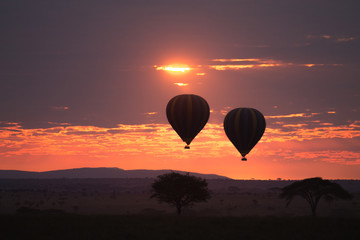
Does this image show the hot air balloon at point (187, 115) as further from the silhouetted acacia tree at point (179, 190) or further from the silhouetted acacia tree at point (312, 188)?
the silhouetted acacia tree at point (312, 188)

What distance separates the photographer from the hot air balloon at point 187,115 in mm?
73375

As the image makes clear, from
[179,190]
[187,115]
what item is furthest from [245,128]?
[179,190]

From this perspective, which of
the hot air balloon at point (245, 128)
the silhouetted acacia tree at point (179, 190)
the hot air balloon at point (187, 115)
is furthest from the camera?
the silhouetted acacia tree at point (179, 190)

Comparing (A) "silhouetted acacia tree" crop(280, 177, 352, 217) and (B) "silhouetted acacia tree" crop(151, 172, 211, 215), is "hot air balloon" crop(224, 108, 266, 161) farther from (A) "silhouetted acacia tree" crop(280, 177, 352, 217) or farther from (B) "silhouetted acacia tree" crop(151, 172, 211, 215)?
(A) "silhouetted acacia tree" crop(280, 177, 352, 217)

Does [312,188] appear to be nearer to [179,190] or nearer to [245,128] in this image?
[245,128]

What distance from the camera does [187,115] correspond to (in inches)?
2891

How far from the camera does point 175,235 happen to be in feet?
160

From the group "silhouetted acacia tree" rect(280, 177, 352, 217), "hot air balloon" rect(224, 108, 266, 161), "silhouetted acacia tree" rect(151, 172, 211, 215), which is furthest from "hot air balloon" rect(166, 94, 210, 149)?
"silhouetted acacia tree" rect(280, 177, 352, 217)

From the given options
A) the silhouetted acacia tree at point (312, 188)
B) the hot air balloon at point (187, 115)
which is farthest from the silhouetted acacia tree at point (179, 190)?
the silhouetted acacia tree at point (312, 188)

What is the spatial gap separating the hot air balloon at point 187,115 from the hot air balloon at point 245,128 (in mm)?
4226

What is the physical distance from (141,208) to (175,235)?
5715cm

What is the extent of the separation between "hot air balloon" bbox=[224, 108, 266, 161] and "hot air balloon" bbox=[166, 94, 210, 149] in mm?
4226

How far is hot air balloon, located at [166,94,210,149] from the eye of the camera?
241 feet

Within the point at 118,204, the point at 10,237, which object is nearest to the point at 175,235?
the point at 10,237
